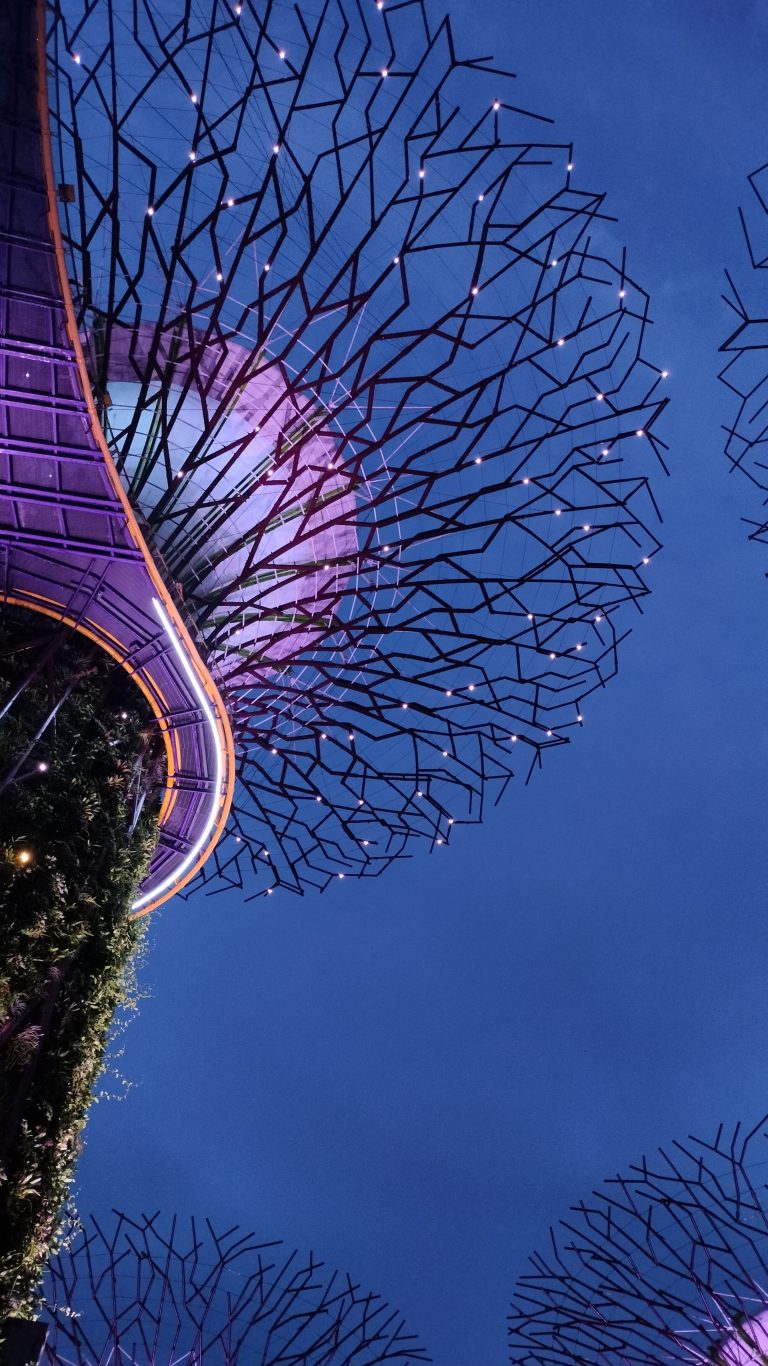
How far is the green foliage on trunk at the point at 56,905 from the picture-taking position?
12.2 metres

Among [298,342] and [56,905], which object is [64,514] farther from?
[56,905]

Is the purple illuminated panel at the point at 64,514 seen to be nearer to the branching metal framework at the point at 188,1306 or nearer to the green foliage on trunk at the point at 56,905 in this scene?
the green foliage on trunk at the point at 56,905

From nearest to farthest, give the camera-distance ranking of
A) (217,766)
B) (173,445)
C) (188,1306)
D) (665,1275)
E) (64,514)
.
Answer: (64,514)
(217,766)
(173,445)
(188,1306)
(665,1275)

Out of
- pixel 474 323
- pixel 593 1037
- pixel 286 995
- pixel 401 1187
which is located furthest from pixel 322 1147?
pixel 474 323

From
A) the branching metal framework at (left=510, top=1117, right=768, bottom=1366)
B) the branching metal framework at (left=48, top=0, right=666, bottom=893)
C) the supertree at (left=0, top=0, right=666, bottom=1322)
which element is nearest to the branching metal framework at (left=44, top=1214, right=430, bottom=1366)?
the branching metal framework at (left=510, top=1117, right=768, bottom=1366)

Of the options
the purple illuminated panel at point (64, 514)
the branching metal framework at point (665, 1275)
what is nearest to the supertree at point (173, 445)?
the purple illuminated panel at point (64, 514)

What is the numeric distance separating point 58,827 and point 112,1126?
7988 cm

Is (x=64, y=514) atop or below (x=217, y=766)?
atop

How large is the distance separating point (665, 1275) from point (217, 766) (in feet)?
173

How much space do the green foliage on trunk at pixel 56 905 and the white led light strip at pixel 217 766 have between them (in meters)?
1.27

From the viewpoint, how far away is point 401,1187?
83688mm

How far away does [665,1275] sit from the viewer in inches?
2165

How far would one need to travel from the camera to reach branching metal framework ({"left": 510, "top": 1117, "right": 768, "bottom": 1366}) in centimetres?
1717

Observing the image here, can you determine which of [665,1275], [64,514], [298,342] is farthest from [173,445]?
[665,1275]
